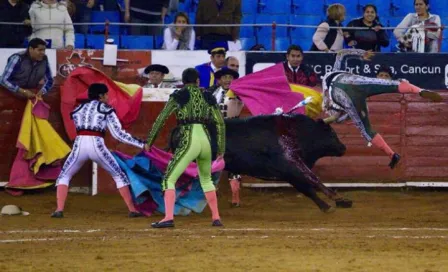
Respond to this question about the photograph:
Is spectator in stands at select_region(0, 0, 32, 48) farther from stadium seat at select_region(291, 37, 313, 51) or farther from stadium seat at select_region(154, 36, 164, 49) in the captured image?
stadium seat at select_region(291, 37, 313, 51)

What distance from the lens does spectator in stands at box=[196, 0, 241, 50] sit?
14.7m

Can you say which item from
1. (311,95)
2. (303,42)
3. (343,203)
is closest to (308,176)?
(343,203)

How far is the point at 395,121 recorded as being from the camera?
48.5 feet

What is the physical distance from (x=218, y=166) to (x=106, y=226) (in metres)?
1.67

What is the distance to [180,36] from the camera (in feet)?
47.7

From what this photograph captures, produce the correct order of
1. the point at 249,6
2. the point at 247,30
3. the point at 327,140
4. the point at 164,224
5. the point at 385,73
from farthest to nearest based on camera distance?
the point at 249,6 < the point at 247,30 < the point at 385,73 < the point at 327,140 < the point at 164,224

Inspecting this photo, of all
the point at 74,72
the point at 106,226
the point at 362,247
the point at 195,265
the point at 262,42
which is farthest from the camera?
the point at 262,42

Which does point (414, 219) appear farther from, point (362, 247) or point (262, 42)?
point (262, 42)

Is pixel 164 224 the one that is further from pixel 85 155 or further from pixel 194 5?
pixel 194 5

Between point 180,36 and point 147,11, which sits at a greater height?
point 147,11

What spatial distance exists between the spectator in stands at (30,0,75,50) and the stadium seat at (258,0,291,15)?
3221mm

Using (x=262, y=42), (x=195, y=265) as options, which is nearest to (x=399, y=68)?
(x=262, y=42)

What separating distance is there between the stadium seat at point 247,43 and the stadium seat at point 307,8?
39.2 inches

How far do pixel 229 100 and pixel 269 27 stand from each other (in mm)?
3317
